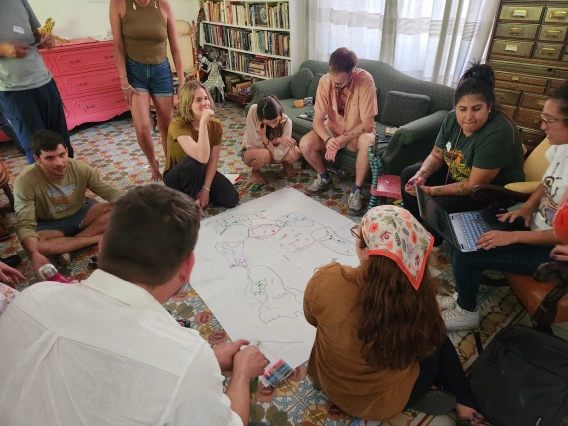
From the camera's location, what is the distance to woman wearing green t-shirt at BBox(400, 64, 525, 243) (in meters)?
1.65

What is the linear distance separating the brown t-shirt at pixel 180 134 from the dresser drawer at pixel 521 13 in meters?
2.13

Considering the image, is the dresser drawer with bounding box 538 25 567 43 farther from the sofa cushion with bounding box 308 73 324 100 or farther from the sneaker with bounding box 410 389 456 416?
the sneaker with bounding box 410 389 456 416

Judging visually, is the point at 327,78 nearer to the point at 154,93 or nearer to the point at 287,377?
the point at 154,93

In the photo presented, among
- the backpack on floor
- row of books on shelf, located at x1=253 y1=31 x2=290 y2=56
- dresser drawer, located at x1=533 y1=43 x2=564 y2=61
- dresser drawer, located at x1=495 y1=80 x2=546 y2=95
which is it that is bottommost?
the backpack on floor

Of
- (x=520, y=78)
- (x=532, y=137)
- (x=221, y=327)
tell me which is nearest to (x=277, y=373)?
(x=221, y=327)

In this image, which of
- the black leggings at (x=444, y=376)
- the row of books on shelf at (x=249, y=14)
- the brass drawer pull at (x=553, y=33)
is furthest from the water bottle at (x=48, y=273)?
the row of books on shelf at (x=249, y=14)

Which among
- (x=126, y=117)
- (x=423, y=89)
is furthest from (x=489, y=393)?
(x=126, y=117)

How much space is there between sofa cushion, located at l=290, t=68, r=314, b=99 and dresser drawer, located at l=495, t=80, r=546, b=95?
1.79m

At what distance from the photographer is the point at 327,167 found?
10.1 ft

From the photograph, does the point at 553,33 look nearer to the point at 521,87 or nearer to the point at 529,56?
the point at 529,56

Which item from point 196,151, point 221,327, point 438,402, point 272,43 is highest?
point 272,43

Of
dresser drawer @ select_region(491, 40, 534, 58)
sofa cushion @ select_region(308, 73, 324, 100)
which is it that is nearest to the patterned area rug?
sofa cushion @ select_region(308, 73, 324, 100)

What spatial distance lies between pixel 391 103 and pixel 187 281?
2.57 meters

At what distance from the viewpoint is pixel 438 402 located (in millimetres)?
1246
